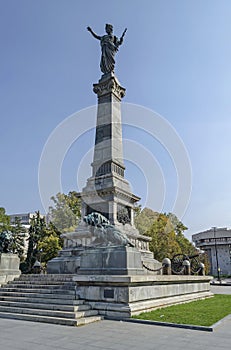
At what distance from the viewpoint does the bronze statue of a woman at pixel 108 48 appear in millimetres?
23688

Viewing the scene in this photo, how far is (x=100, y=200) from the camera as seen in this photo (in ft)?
61.1

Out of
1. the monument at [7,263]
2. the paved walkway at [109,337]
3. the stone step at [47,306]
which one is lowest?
the paved walkway at [109,337]

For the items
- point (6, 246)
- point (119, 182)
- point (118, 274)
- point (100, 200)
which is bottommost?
point (118, 274)

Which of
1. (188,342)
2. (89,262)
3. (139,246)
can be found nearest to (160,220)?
(139,246)

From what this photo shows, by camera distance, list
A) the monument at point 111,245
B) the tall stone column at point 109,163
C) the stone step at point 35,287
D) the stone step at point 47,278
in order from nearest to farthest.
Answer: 1. the monument at point 111,245
2. the stone step at point 35,287
3. the stone step at point 47,278
4. the tall stone column at point 109,163

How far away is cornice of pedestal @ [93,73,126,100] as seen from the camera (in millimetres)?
22284

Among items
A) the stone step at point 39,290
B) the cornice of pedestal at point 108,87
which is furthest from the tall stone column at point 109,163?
the stone step at point 39,290

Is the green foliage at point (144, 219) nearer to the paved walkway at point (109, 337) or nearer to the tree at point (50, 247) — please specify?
the tree at point (50, 247)

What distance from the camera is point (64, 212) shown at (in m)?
38.1

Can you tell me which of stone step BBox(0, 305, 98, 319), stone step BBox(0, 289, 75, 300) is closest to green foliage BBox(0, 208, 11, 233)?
stone step BBox(0, 289, 75, 300)

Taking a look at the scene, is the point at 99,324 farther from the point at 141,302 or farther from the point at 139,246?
the point at 139,246

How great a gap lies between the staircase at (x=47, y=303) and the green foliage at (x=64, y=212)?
23558 millimetres

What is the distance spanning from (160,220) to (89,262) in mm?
38190

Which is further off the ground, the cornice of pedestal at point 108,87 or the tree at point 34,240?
the cornice of pedestal at point 108,87
